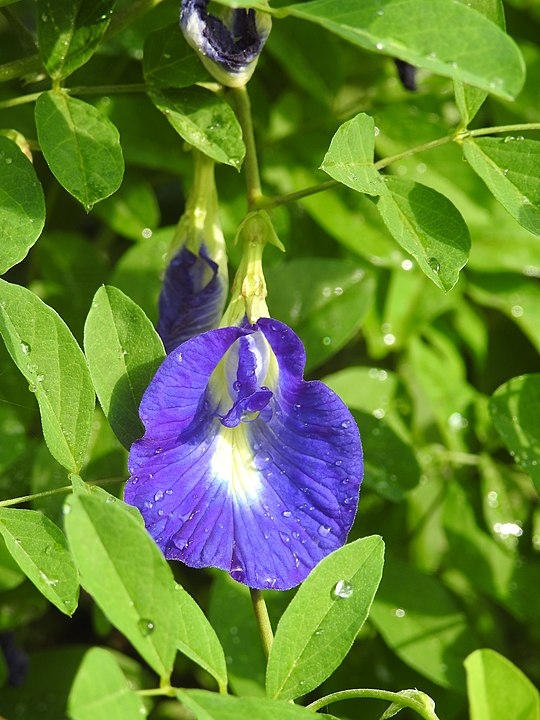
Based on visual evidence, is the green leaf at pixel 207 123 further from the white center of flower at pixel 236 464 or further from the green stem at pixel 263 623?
the green stem at pixel 263 623

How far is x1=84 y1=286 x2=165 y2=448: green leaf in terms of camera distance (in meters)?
1.01

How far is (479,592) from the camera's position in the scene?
5.67ft

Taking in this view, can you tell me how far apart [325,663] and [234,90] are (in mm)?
693

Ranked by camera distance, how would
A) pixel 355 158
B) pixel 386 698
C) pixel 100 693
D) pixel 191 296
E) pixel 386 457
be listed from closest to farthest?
pixel 100 693, pixel 386 698, pixel 355 158, pixel 191 296, pixel 386 457

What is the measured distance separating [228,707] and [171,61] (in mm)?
757

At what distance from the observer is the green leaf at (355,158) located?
970 millimetres

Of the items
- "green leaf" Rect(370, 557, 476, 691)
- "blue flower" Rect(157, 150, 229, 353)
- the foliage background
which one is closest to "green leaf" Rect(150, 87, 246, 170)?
"blue flower" Rect(157, 150, 229, 353)

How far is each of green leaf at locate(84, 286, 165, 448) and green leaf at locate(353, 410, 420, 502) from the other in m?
0.46

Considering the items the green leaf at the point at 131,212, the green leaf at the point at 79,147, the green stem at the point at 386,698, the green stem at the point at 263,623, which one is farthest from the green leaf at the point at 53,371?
the green leaf at the point at 131,212

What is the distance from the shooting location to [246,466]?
105 cm

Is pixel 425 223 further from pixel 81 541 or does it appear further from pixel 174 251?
pixel 81 541

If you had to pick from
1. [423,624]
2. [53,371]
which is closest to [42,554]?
[53,371]

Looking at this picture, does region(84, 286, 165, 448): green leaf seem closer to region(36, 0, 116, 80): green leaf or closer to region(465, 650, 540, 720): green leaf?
region(36, 0, 116, 80): green leaf

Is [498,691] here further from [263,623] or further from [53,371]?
[53,371]
